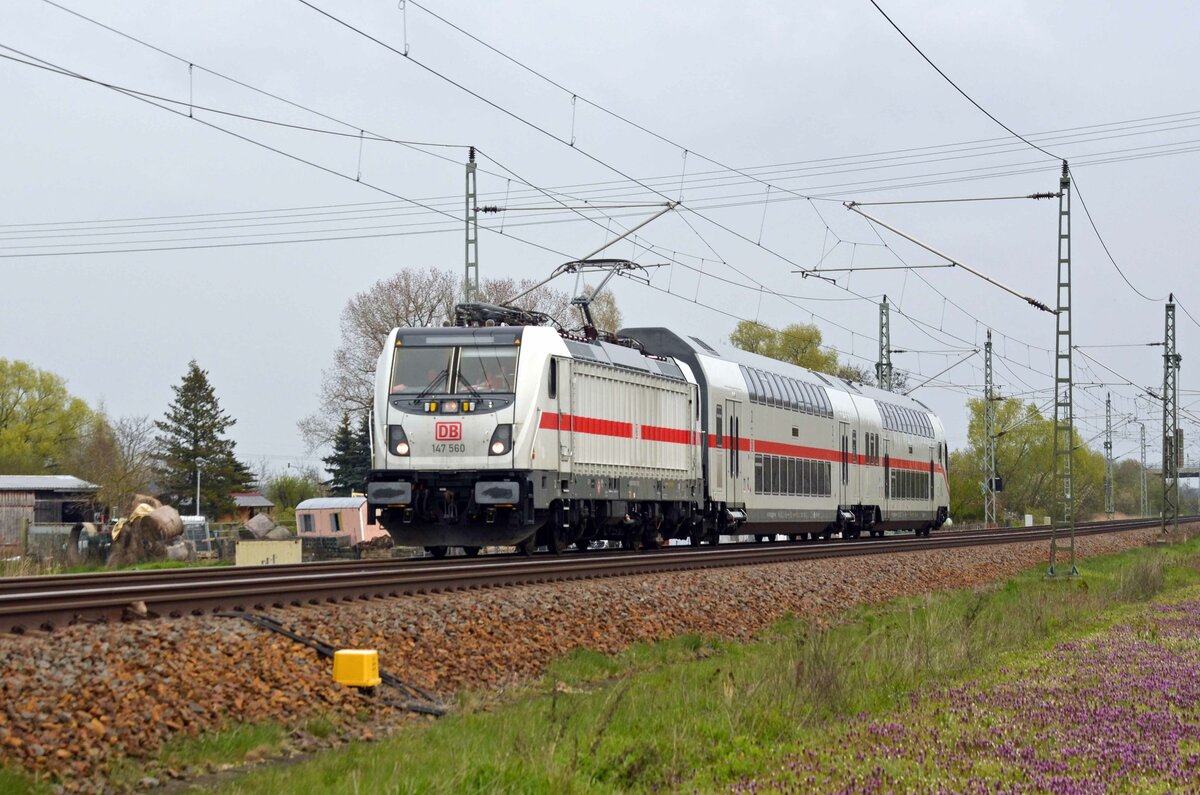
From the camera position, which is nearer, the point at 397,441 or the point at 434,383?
the point at 397,441

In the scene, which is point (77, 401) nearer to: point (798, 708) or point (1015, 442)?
point (1015, 442)

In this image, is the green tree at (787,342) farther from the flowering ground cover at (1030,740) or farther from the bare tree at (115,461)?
the flowering ground cover at (1030,740)

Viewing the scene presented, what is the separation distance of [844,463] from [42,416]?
76.5 m

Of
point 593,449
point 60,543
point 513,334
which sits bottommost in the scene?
point 60,543

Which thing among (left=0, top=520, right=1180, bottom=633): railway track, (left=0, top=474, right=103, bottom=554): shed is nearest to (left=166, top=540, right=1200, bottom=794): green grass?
(left=0, top=520, right=1180, bottom=633): railway track

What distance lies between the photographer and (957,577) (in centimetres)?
2720

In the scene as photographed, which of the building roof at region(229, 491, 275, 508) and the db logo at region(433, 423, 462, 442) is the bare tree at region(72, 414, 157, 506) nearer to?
the building roof at region(229, 491, 275, 508)

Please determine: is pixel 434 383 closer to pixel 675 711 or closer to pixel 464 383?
pixel 464 383

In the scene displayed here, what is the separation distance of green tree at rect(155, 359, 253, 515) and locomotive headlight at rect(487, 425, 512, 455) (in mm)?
76546

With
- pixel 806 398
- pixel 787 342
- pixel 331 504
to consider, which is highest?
pixel 787 342

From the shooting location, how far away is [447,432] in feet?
72.7

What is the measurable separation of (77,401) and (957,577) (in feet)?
283

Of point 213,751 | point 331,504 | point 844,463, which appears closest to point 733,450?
point 844,463

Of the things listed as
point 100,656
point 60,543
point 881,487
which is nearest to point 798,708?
point 100,656
